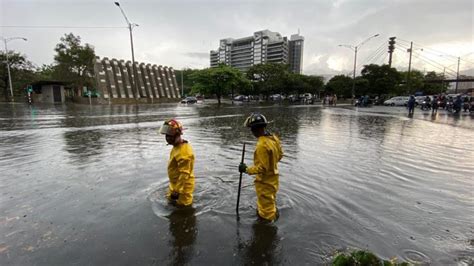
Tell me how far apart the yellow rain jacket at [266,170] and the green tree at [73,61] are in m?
49.6

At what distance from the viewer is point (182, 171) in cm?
372

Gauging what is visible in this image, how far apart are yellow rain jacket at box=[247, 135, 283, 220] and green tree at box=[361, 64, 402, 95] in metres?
49.1

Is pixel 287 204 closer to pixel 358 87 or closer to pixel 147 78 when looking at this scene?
pixel 358 87

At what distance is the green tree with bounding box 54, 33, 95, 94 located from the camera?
144ft

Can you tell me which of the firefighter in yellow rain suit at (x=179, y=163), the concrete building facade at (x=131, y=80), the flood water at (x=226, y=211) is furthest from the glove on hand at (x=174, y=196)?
the concrete building facade at (x=131, y=80)

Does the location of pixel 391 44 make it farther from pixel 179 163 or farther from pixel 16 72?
pixel 16 72

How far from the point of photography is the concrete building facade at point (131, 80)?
5006 cm

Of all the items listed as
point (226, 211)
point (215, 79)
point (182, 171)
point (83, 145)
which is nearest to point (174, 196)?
Answer: point (182, 171)

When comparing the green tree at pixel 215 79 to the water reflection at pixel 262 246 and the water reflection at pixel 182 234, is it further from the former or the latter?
the water reflection at pixel 262 246

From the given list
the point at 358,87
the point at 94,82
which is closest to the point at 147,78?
the point at 94,82

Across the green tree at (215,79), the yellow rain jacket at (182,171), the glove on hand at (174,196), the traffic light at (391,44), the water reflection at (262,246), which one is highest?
the traffic light at (391,44)

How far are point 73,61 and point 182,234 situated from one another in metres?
50.3

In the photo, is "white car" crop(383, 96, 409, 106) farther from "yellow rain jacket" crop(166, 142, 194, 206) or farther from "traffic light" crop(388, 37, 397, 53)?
"yellow rain jacket" crop(166, 142, 194, 206)

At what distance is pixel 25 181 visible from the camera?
17.0ft
